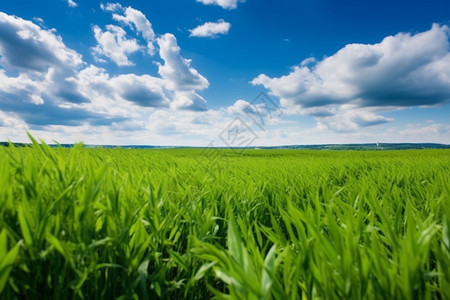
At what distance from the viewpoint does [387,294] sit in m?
0.72

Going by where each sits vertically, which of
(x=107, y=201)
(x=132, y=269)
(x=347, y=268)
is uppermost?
(x=107, y=201)

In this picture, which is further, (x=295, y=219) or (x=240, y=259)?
(x=295, y=219)

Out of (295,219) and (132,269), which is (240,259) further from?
(132,269)

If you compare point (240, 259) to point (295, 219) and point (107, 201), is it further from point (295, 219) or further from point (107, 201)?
point (107, 201)

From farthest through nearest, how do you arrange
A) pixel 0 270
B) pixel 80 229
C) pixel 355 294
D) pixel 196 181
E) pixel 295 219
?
pixel 196 181 < pixel 295 219 < pixel 80 229 < pixel 355 294 < pixel 0 270

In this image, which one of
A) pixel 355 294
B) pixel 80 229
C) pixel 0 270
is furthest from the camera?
pixel 80 229

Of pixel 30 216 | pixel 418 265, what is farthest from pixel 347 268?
pixel 30 216

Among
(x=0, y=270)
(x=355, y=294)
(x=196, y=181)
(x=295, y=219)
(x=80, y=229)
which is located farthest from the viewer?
(x=196, y=181)

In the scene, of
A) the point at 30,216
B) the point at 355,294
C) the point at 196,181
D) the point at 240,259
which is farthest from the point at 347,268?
the point at 196,181

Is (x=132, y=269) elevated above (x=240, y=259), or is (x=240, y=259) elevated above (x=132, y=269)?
(x=240, y=259)

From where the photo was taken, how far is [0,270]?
601 mm

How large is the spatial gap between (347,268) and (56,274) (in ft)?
3.27

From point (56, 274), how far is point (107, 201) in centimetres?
30

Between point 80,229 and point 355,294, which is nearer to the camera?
point 355,294
